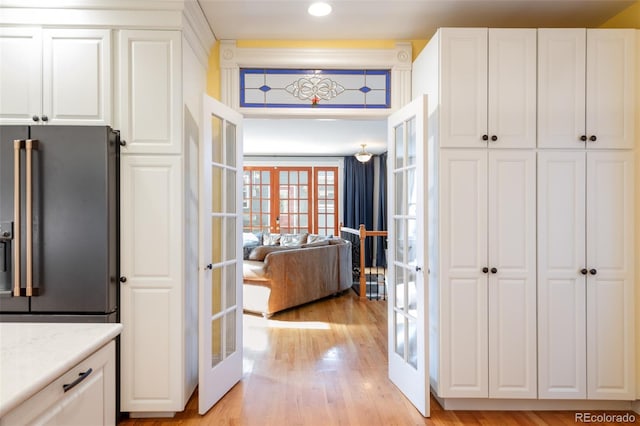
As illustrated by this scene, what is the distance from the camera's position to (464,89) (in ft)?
7.75

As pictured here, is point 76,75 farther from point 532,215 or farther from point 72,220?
point 532,215

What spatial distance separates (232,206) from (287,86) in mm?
1035

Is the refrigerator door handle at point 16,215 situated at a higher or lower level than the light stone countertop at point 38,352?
higher

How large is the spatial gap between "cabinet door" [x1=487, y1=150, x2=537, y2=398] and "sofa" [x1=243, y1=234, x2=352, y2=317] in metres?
2.78

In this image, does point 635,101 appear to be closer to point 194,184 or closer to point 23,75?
point 194,184

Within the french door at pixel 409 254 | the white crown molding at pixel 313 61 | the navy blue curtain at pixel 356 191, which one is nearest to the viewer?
the french door at pixel 409 254

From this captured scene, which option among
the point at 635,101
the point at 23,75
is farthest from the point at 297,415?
the point at 635,101

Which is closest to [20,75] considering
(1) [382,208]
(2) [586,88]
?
(2) [586,88]

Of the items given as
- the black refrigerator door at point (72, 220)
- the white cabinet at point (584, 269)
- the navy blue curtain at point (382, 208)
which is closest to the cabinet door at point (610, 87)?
the white cabinet at point (584, 269)

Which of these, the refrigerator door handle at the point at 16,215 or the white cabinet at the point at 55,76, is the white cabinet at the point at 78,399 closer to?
the refrigerator door handle at the point at 16,215

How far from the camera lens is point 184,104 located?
2.33m

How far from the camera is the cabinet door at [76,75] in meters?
2.23

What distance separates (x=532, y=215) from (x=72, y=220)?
2.77 m

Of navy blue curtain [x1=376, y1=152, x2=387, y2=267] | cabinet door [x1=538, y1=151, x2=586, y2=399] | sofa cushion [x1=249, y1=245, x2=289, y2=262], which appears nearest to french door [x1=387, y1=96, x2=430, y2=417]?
cabinet door [x1=538, y1=151, x2=586, y2=399]
